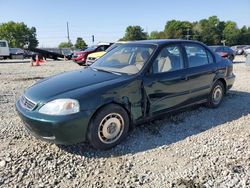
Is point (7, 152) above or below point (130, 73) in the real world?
below

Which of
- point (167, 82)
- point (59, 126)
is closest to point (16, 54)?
point (167, 82)

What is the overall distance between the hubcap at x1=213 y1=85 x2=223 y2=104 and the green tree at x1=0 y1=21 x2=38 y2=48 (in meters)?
81.8

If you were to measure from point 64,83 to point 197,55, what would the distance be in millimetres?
2775

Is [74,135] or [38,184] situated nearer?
[38,184]

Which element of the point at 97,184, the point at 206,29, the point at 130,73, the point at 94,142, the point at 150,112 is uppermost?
→ the point at 206,29

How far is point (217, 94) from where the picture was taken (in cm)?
576

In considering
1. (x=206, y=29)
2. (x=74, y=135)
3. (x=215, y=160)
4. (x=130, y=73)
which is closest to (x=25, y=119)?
(x=74, y=135)

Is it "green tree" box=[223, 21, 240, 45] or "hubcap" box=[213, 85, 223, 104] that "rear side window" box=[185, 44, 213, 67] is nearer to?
"hubcap" box=[213, 85, 223, 104]

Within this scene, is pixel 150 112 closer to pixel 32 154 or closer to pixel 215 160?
pixel 215 160

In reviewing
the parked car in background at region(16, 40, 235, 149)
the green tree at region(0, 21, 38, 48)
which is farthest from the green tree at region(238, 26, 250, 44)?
the parked car in background at region(16, 40, 235, 149)

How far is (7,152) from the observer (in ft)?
12.1

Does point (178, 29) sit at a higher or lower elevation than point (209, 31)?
higher

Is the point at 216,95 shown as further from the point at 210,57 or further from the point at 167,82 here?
the point at 167,82

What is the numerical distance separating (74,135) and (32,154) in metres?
0.71
